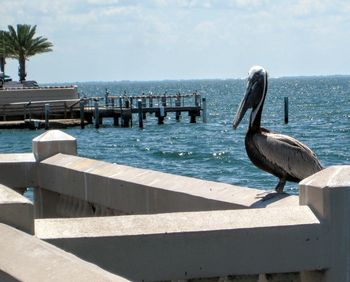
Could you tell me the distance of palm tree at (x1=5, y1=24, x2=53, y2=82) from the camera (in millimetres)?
90750

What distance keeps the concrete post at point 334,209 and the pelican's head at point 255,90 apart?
4.71ft

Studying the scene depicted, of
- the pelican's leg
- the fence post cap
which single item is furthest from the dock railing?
the pelican's leg

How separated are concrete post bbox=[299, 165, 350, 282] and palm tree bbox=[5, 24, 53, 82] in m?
86.5

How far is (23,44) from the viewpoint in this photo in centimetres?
9106

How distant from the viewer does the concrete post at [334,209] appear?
5410 mm

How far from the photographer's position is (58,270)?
3.75 m

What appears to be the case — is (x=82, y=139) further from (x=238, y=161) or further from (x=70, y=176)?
(x=70, y=176)

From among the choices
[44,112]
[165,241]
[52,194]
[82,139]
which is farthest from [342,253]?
[44,112]

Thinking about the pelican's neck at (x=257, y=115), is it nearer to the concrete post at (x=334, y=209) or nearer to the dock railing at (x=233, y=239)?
the dock railing at (x=233, y=239)

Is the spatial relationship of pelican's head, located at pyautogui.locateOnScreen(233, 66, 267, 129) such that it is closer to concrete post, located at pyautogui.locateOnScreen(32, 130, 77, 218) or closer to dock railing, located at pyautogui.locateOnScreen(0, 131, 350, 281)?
dock railing, located at pyautogui.locateOnScreen(0, 131, 350, 281)

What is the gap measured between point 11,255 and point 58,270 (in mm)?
380

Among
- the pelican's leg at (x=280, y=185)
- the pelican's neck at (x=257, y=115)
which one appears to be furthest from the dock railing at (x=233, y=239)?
the pelican's neck at (x=257, y=115)

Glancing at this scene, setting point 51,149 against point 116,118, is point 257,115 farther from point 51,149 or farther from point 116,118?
point 116,118

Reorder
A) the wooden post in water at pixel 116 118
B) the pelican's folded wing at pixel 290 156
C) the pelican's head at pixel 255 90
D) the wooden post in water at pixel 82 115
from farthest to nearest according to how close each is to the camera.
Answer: the wooden post in water at pixel 116 118 → the wooden post in water at pixel 82 115 → the pelican's head at pixel 255 90 → the pelican's folded wing at pixel 290 156
